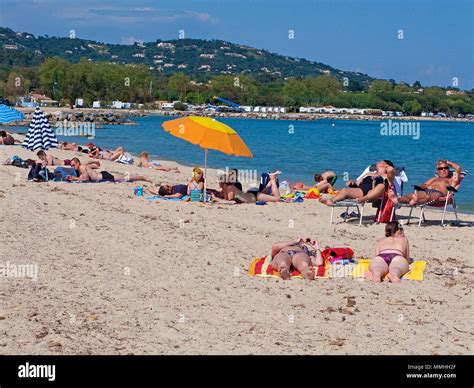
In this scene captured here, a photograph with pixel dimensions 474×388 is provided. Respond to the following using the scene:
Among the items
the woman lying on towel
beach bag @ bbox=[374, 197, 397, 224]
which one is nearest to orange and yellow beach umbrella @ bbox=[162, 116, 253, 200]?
beach bag @ bbox=[374, 197, 397, 224]

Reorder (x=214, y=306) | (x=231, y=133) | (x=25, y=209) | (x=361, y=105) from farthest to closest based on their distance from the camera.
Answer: (x=361, y=105) → (x=231, y=133) → (x=25, y=209) → (x=214, y=306)

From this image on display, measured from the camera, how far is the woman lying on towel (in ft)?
25.2

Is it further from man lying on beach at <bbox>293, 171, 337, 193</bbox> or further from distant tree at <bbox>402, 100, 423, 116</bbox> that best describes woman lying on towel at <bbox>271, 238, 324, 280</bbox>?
distant tree at <bbox>402, 100, 423, 116</bbox>

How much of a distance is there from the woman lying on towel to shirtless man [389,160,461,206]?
3.39 metres

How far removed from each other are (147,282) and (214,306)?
1036 mm

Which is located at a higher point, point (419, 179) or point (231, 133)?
point (231, 133)

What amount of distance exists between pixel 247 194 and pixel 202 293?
6467mm

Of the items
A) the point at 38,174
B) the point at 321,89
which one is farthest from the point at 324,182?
the point at 321,89

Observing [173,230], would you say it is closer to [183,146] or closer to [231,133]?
[231,133]

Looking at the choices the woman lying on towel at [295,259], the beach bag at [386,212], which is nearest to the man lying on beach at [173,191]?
the beach bag at [386,212]

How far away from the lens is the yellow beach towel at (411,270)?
786 cm

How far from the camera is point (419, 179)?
24.0 metres
